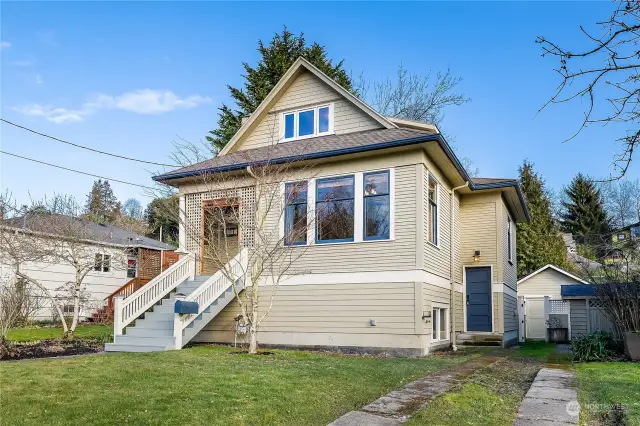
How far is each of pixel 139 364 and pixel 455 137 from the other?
26.3 metres

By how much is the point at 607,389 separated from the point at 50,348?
10236 millimetres

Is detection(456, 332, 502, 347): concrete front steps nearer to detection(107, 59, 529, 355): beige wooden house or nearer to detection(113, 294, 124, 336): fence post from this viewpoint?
detection(107, 59, 529, 355): beige wooden house

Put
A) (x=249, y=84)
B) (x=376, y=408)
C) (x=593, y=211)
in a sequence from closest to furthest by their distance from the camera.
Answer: (x=376, y=408), (x=249, y=84), (x=593, y=211)

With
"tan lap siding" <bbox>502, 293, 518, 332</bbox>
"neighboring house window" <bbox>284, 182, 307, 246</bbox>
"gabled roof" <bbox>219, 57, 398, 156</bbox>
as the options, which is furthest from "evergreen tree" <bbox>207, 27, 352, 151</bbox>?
"neighboring house window" <bbox>284, 182, 307, 246</bbox>

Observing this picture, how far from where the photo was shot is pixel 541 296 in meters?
24.5

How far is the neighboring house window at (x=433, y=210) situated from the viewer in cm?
1284

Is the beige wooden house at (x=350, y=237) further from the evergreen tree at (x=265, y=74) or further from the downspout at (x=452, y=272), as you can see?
the evergreen tree at (x=265, y=74)

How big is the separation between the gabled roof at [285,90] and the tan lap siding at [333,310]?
4348mm

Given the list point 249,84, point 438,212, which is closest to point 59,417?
point 438,212

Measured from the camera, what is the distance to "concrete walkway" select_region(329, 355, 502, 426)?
5.05 metres

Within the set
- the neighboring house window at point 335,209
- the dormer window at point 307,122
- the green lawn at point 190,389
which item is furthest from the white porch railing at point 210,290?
the dormer window at point 307,122

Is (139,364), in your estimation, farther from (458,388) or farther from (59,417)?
(458,388)

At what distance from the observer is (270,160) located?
1280 cm

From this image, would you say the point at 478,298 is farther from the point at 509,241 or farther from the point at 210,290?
the point at 210,290
